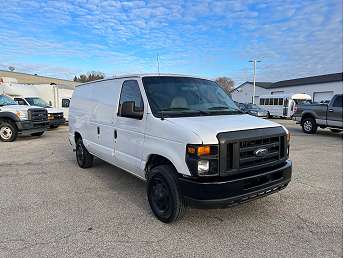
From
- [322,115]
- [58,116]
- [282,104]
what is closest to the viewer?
[322,115]

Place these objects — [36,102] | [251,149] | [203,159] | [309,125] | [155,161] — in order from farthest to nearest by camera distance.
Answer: [36,102] → [309,125] → [155,161] → [251,149] → [203,159]

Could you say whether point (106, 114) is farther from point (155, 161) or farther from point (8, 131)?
point (8, 131)

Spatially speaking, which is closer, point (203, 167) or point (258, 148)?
point (203, 167)

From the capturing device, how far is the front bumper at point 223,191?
348 centimetres

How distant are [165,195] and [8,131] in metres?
10.4

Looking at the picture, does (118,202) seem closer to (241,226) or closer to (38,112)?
(241,226)

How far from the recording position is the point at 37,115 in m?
12.5

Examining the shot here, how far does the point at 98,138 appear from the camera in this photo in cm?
601

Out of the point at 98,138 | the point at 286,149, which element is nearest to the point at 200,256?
the point at 286,149

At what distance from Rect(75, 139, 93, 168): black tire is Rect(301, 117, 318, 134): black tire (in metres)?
12.1

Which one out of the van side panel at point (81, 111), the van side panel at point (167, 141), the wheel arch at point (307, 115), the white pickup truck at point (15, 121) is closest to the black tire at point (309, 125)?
the wheel arch at point (307, 115)

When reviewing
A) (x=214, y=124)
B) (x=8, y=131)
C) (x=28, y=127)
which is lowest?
(x=8, y=131)

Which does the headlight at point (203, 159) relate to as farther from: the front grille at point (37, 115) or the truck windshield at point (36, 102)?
the truck windshield at point (36, 102)

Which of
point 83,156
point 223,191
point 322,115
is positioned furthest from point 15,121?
point 322,115
